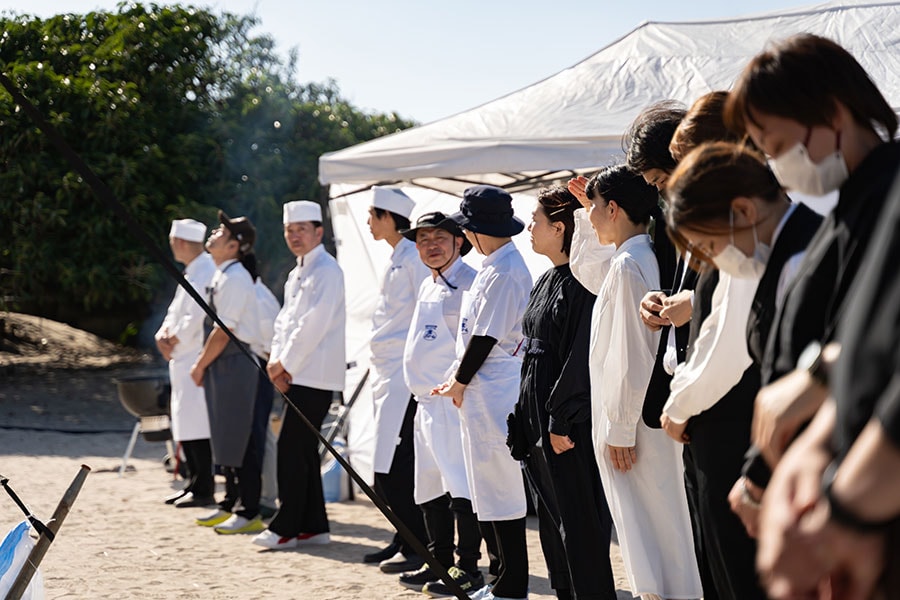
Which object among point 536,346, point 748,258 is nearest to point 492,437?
point 536,346

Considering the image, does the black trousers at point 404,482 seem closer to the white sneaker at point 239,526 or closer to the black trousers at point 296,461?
the black trousers at point 296,461

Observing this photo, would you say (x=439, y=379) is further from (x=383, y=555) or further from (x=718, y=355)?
(x=718, y=355)

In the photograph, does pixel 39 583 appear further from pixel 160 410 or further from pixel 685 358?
pixel 160 410

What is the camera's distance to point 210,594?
5.11 m

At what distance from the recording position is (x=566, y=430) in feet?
12.6

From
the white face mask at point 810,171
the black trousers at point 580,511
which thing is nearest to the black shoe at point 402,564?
the black trousers at point 580,511

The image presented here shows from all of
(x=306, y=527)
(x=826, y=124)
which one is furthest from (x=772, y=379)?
(x=306, y=527)

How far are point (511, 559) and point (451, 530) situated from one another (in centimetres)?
77

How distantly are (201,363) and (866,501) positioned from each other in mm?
6037

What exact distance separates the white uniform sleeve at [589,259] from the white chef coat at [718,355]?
48.6 inches

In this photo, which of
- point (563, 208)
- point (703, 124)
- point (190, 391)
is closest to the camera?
point (703, 124)

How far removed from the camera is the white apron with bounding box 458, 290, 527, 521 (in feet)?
15.2

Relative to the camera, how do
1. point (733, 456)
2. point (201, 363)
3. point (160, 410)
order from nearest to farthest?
point (733, 456), point (201, 363), point (160, 410)

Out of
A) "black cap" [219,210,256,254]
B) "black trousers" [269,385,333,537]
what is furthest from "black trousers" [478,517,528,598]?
"black cap" [219,210,256,254]
